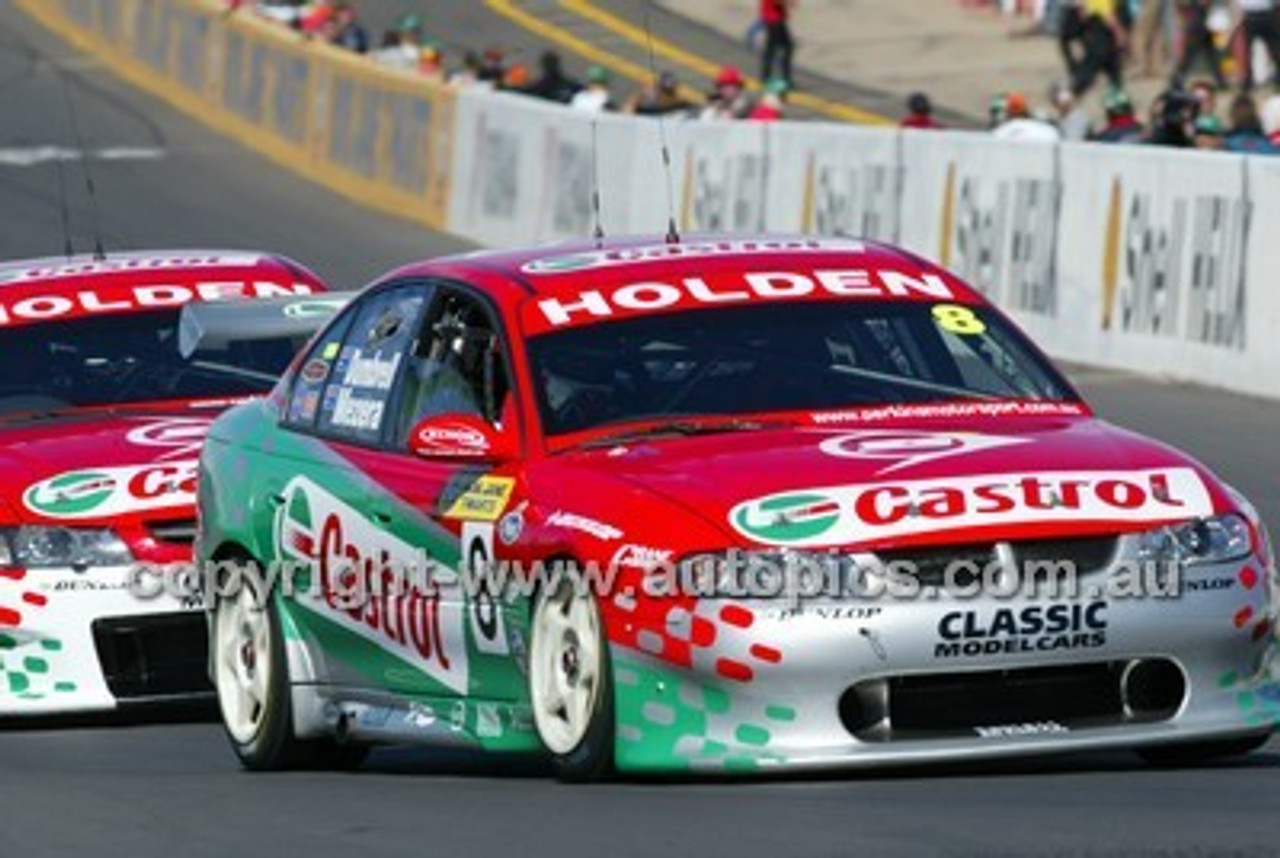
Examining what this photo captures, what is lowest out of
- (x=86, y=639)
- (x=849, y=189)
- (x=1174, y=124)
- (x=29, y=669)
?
(x=849, y=189)

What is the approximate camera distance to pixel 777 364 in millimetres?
9766

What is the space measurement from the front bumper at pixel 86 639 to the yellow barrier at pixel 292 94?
78.6 feet

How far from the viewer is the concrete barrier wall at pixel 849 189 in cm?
2134

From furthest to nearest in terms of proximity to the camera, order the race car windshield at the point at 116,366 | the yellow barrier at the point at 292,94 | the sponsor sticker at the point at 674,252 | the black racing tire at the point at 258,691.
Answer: the yellow barrier at the point at 292,94, the race car windshield at the point at 116,366, the black racing tire at the point at 258,691, the sponsor sticker at the point at 674,252

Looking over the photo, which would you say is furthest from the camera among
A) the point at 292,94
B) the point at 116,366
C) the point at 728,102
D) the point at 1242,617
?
the point at 292,94

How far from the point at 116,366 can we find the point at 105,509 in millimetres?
1470

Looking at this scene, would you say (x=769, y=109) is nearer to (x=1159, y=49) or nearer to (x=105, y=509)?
(x=1159, y=49)

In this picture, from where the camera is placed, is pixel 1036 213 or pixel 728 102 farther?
pixel 728 102

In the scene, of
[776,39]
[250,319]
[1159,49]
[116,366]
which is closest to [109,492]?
[250,319]

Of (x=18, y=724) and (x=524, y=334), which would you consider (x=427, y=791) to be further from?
(x=18, y=724)

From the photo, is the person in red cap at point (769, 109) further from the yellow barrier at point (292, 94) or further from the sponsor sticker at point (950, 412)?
the sponsor sticker at point (950, 412)

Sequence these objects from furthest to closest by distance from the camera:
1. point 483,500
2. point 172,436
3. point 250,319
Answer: point 250,319 < point 172,436 < point 483,500

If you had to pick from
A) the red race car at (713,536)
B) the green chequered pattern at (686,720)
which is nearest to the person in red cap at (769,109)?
the red race car at (713,536)

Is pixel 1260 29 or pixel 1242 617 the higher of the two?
pixel 1242 617
